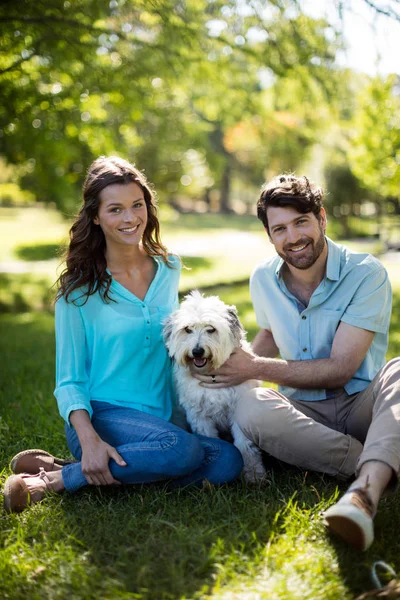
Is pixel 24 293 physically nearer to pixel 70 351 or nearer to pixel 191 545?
pixel 70 351

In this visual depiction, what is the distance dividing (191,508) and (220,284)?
1035 cm

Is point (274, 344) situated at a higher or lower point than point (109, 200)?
lower

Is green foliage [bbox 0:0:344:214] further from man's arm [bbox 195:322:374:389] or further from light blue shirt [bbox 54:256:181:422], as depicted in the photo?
light blue shirt [bbox 54:256:181:422]

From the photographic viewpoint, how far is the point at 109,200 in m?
3.24

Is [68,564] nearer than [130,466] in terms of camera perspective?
Yes

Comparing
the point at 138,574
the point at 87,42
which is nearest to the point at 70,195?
the point at 87,42

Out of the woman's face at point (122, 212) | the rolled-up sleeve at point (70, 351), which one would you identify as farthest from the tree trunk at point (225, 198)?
the rolled-up sleeve at point (70, 351)

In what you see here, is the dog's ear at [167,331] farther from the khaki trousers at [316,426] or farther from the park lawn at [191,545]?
the park lawn at [191,545]

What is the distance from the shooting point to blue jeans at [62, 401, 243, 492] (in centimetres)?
293

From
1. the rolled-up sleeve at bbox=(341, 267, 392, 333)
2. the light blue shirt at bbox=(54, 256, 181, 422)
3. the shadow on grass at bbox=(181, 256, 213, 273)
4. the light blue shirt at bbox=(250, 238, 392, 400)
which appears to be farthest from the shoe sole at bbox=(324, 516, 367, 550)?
the shadow on grass at bbox=(181, 256, 213, 273)

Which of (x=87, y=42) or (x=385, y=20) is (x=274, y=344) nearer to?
(x=385, y=20)

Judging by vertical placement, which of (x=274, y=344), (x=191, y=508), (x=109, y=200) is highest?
(x=109, y=200)

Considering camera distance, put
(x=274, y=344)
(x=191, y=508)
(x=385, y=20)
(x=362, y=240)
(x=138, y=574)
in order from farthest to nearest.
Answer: (x=362, y=240) < (x=385, y=20) < (x=274, y=344) < (x=191, y=508) < (x=138, y=574)

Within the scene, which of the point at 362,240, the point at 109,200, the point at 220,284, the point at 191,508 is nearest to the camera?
the point at 191,508
